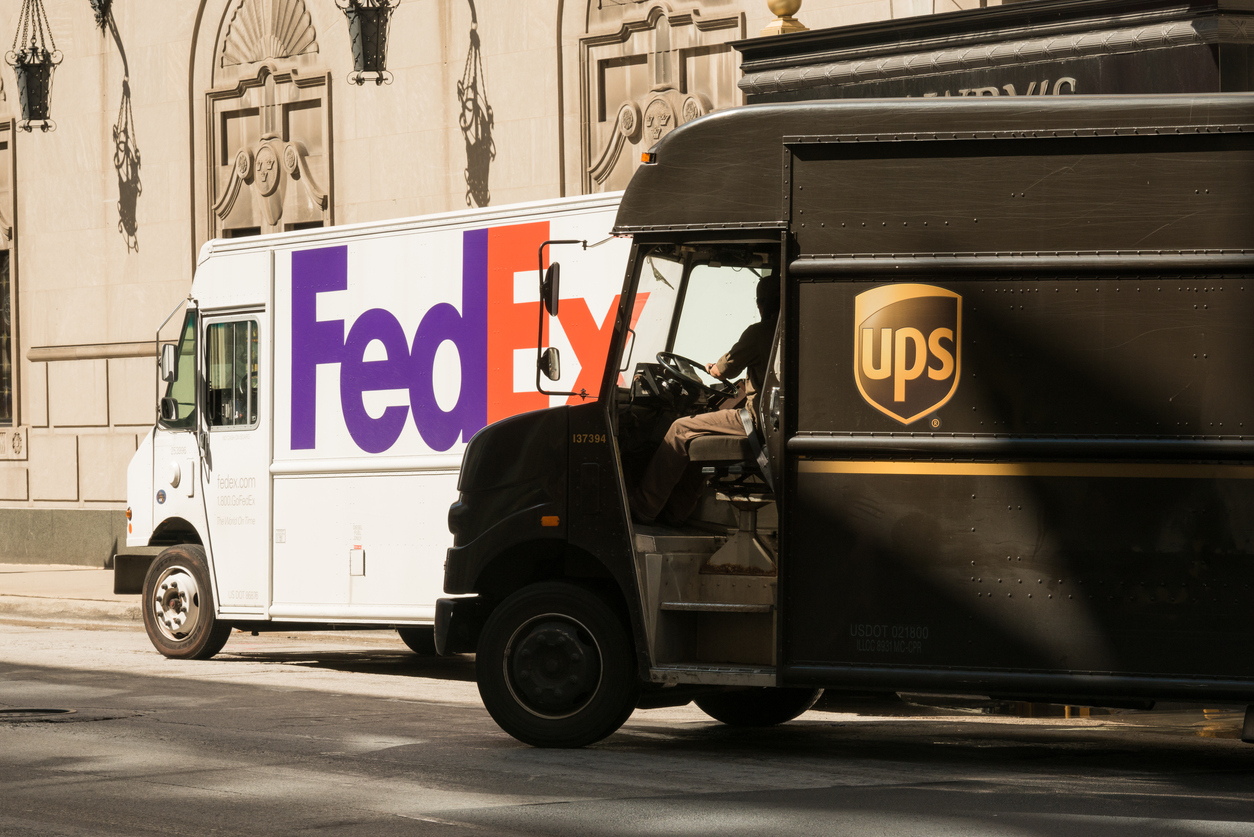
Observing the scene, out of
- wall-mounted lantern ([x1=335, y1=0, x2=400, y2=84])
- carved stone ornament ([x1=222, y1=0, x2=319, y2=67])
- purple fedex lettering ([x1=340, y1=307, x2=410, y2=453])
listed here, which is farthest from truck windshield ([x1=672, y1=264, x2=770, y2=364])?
carved stone ornament ([x1=222, y1=0, x2=319, y2=67])

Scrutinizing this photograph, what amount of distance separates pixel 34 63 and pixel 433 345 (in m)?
13.5

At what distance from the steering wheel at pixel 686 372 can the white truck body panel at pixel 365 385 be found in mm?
2103

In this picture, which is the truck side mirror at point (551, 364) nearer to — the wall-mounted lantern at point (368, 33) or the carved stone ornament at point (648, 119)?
the carved stone ornament at point (648, 119)

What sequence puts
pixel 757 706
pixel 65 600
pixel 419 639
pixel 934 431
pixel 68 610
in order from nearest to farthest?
pixel 934 431 < pixel 757 706 < pixel 419 639 < pixel 68 610 < pixel 65 600

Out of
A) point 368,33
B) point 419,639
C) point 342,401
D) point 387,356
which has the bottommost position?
point 419,639

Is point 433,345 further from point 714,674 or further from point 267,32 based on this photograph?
point 267,32

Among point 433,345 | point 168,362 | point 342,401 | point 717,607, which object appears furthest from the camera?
point 168,362

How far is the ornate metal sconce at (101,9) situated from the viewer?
22.2 m

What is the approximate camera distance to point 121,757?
826 centimetres

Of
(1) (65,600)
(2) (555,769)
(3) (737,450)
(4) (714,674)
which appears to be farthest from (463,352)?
(1) (65,600)

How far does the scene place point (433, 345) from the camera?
11.6m

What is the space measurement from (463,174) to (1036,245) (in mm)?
12066

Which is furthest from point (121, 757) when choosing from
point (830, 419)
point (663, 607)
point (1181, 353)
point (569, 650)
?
point (1181, 353)

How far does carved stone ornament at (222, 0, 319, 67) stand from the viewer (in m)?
20.5
